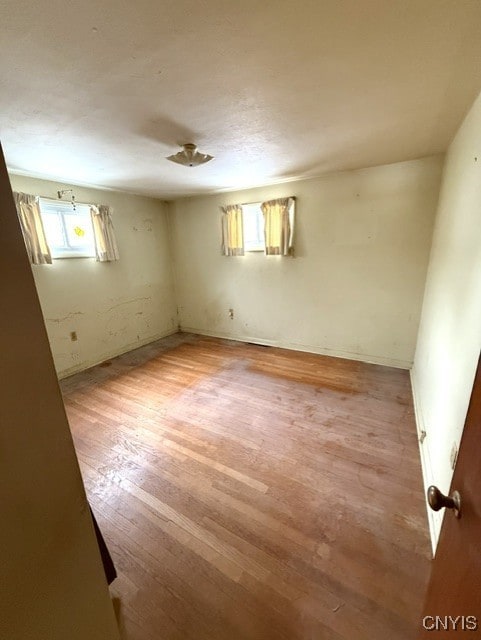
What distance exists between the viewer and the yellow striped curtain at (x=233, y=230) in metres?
3.67

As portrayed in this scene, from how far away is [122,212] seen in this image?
3.66m

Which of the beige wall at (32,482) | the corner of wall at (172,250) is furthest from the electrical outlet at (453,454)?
the corner of wall at (172,250)

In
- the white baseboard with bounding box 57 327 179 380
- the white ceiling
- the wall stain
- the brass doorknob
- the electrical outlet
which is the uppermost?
the white ceiling

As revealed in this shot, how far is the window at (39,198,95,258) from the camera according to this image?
2.97 metres

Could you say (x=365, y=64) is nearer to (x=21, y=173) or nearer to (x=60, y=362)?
(x=21, y=173)

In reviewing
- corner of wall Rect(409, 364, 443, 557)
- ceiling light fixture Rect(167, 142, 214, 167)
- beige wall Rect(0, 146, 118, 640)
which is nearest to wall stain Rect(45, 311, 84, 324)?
ceiling light fixture Rect(167, 142, 214, 167)

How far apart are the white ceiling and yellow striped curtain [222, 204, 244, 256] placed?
4.52 ft

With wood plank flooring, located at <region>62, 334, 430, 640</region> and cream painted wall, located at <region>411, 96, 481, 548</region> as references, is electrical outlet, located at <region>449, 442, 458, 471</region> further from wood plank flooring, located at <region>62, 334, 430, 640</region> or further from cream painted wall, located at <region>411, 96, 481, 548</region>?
wood plank flooring, located at <region>62, 334, 430, 640</region>

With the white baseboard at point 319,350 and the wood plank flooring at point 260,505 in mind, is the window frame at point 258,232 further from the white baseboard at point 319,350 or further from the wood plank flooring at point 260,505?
the wood plank flooring at point 260,505

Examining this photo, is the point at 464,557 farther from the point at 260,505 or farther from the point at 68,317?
the point at 68,317

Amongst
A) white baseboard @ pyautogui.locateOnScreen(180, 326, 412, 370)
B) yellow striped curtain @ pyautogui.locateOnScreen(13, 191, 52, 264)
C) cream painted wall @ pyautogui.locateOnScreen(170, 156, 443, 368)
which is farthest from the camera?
white baseboard @ pyautogui.locateOnScreen(180, 326, 412, 370)

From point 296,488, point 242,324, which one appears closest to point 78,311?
point 242,324

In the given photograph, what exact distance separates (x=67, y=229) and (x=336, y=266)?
10.9ft

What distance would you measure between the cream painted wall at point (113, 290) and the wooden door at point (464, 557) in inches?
142
